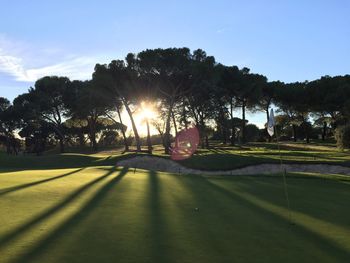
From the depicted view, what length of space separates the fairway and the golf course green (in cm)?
2

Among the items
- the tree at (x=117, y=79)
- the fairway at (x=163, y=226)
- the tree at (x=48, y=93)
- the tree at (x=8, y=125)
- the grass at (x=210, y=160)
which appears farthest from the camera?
the tree at (x=8, y=125)

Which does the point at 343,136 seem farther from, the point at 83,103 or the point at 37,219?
the point at 37,219

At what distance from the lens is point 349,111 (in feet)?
233

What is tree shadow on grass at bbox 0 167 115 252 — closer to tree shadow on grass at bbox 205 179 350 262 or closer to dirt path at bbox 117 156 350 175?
tree shadow on grass at bbox 205 179 350 262

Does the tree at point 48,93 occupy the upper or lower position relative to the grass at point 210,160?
upper

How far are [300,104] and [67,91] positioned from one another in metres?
47.2

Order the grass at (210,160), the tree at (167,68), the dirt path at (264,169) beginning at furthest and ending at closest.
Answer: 1. the tree at (167,68)
2. the grass at (210,160)
3. the dirt path at (264,169)

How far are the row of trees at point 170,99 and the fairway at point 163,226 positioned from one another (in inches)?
1835

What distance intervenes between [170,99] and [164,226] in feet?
181

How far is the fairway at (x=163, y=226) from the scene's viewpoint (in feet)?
24.3

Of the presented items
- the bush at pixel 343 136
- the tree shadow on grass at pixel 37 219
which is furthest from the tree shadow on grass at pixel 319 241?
the bush at pixel 343 136

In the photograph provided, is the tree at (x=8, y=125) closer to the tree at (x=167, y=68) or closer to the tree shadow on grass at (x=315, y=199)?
the tree at (x=167, y=68)

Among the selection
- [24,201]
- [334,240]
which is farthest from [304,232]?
[24,201]

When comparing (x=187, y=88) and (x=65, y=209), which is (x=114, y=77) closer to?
(x=187, y=88)
